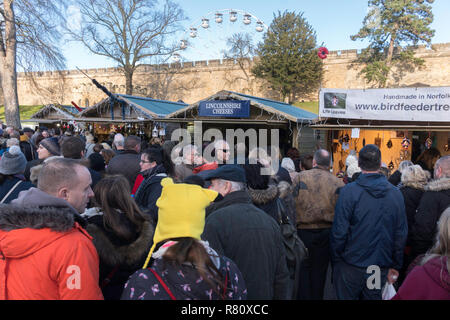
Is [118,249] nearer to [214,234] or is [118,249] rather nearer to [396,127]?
[214,234]

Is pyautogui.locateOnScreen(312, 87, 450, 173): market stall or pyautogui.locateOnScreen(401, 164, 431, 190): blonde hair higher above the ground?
pyautogui.locateOnScreen(312, 87, 450, 173): market stall

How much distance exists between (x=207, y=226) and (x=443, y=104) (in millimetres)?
6608

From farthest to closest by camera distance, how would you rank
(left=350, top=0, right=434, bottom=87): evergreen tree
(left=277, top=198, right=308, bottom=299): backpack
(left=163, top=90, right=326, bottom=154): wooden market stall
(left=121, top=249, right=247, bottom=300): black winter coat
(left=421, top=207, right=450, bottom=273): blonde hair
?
(left=350, top=0, right=434, bottom=87): evergreen tree, (left=163, top=90, right=326, bottom=154): wooden market stall, (left=277, top=198, right=308, bottom=299): backpack, (left=421, top=207, right=450, bottom=273): blonde hair, (left=121, top=249, right=247, bottom=300): black winter coat

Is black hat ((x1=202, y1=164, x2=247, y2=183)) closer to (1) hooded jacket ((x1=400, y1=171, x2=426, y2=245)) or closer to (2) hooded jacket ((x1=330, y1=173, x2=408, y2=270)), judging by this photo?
(2) hooded jacket ((x1=330, y1=173, x2=408, y2=270))

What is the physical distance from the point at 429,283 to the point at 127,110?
13.8 m

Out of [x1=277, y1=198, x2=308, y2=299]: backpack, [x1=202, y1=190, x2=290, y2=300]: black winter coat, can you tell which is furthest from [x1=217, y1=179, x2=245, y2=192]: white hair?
[x1=277, y1=198, x2=308, y2=299]: backpack

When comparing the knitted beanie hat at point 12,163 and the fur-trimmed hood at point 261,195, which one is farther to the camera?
the knitted beanie hat at point 12,163

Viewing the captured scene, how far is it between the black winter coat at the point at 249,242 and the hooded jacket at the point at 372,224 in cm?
120

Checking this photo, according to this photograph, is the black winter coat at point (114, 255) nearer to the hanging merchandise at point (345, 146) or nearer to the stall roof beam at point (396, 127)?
the stall roof beam at point (396, 127)

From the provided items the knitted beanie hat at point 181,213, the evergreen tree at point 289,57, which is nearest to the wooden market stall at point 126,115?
the knitted beanie hat at point 181,213

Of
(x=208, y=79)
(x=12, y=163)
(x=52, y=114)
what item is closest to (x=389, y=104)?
(x=12, y=163)

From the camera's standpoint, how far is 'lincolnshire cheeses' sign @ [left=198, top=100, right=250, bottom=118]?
410 inches

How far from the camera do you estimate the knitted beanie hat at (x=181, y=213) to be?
1485mm
